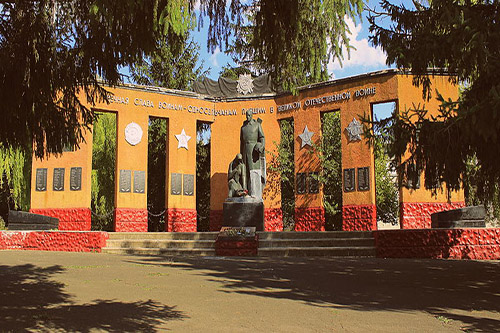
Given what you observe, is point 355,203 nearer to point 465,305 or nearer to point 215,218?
point 215,218

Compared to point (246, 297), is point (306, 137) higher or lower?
higher

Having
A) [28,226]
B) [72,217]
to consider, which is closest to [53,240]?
[28,226]

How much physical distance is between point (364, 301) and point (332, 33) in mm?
3258

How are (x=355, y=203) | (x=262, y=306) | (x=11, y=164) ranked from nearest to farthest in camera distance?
(x=262, y=306)
(x=355, y=203)
(x=11, y=164)

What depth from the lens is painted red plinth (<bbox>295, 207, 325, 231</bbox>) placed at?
709 inches

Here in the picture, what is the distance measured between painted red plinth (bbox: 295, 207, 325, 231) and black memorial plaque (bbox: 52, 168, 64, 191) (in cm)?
932

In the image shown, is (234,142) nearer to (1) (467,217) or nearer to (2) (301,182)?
(2) (301,182)

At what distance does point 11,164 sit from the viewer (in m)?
20.9

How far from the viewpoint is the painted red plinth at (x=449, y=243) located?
36.1ft

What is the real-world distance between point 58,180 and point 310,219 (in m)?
9.95

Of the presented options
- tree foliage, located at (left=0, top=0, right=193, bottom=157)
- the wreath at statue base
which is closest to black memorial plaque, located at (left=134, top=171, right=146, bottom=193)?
the wreath at statue base

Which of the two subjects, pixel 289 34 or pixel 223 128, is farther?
pixel 223 128

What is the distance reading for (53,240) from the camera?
13820 mm

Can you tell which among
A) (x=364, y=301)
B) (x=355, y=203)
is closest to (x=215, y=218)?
(x=355, y=203)
